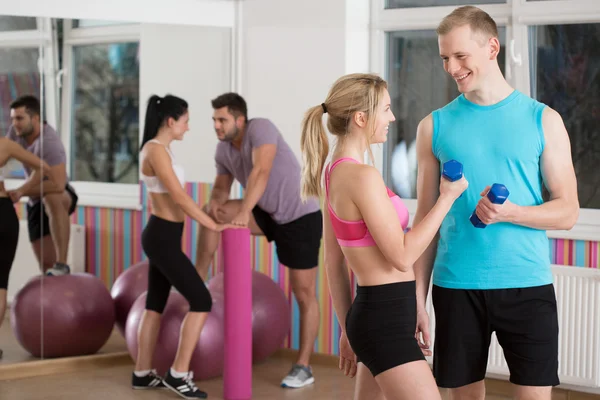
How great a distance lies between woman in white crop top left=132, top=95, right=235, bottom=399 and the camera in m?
3.97

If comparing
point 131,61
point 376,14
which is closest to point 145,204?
point 131,61

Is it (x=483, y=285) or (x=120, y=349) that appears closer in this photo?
(x=483, y=285)

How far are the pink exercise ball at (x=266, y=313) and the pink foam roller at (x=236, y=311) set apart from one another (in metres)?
0.39

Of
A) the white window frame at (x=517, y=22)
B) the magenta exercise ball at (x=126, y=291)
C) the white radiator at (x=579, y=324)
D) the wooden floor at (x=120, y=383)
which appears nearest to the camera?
the white radiator at (x=579, y=324)

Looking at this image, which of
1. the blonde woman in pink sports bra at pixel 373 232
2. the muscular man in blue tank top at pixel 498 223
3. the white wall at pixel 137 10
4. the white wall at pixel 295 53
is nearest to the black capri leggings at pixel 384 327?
the blonde woman in pink sports bra at pixel 373 232

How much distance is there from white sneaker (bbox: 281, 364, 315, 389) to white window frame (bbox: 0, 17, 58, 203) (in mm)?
1579

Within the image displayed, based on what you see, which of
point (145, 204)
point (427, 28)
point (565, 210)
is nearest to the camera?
point (565, 210)

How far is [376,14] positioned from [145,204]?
1.62 m

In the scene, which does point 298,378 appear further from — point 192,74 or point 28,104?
point 28,104

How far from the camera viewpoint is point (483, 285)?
2.20 m

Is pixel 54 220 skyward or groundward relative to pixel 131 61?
groundward

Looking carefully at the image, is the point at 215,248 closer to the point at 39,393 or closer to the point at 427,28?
the point at 39,393

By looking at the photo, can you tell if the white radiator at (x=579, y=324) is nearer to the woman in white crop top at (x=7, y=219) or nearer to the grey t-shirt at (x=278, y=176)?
the grey t-shirt at (x=278, y=176)

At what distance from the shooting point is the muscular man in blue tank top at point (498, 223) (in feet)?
7.11
